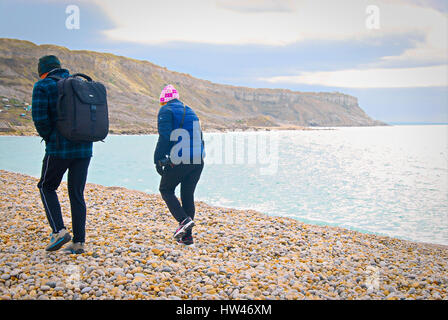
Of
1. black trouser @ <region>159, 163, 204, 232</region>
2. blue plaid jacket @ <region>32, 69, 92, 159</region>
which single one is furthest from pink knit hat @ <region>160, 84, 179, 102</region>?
blue plaid jacket @ <region>32, 69, 92, 159</region>

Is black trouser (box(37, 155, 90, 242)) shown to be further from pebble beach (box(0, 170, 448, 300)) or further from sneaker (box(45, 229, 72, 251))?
pebble beach (box(0, 170, 448, 300))

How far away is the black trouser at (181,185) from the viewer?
601 cm

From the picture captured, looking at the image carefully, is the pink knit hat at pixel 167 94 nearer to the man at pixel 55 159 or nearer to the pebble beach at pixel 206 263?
the man at pixel 55 159

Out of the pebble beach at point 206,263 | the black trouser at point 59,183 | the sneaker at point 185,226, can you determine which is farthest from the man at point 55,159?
the sneaker at point 185,226

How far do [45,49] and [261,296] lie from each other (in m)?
200

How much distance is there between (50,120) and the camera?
16.5 ft

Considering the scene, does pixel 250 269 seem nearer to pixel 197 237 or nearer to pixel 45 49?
pixel 197 237

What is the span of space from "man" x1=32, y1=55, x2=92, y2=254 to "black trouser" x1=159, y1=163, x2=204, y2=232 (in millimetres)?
1311

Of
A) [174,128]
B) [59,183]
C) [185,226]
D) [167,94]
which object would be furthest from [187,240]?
[167,94]

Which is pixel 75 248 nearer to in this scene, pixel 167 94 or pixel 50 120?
pixel 50 120

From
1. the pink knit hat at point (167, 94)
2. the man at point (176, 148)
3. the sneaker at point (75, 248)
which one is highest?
the pink knit hat at point (167, 94)

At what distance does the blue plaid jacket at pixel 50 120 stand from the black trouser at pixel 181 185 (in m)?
1.46

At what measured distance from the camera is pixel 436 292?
16.5 feet

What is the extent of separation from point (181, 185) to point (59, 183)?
189 centimetres
